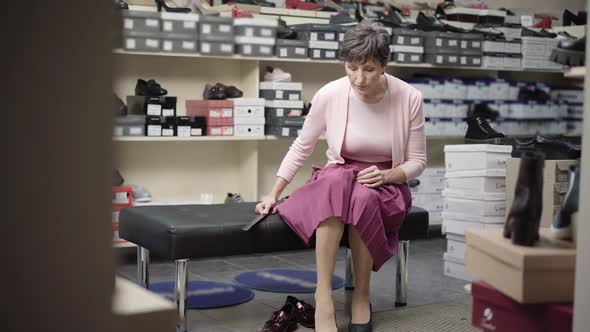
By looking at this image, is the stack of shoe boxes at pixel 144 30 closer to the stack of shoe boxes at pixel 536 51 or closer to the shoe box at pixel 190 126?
the shoe box at pixel 190 126

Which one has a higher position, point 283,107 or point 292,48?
point 292,48

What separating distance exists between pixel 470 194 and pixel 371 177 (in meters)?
1.26

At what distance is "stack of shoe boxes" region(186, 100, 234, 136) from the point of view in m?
4.39

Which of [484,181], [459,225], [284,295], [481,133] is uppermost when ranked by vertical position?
[481,133]


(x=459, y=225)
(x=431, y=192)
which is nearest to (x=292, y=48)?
(x=431, y=192)

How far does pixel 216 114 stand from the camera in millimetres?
4398

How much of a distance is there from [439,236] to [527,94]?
1123 millimetres

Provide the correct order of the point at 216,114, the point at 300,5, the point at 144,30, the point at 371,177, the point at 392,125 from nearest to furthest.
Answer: the point at 371,177
the point at 392,125
the point at 144,30
the point at 216,114
the point at 300,5

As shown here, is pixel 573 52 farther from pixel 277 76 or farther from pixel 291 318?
pixel 277 76

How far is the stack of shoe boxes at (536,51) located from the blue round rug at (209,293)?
8.86 feet

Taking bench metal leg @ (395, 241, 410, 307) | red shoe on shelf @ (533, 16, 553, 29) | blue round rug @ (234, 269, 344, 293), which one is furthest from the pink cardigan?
red shoe on shelf @ (533, 16, 553, 29)

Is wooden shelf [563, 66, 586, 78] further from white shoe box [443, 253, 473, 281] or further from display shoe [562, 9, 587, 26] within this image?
display shoe [562, 9, 587, 26]

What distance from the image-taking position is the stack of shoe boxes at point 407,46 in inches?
192

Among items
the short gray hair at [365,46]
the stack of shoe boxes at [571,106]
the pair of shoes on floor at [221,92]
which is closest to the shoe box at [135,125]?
the pair of shoes on floor at [221,92]
